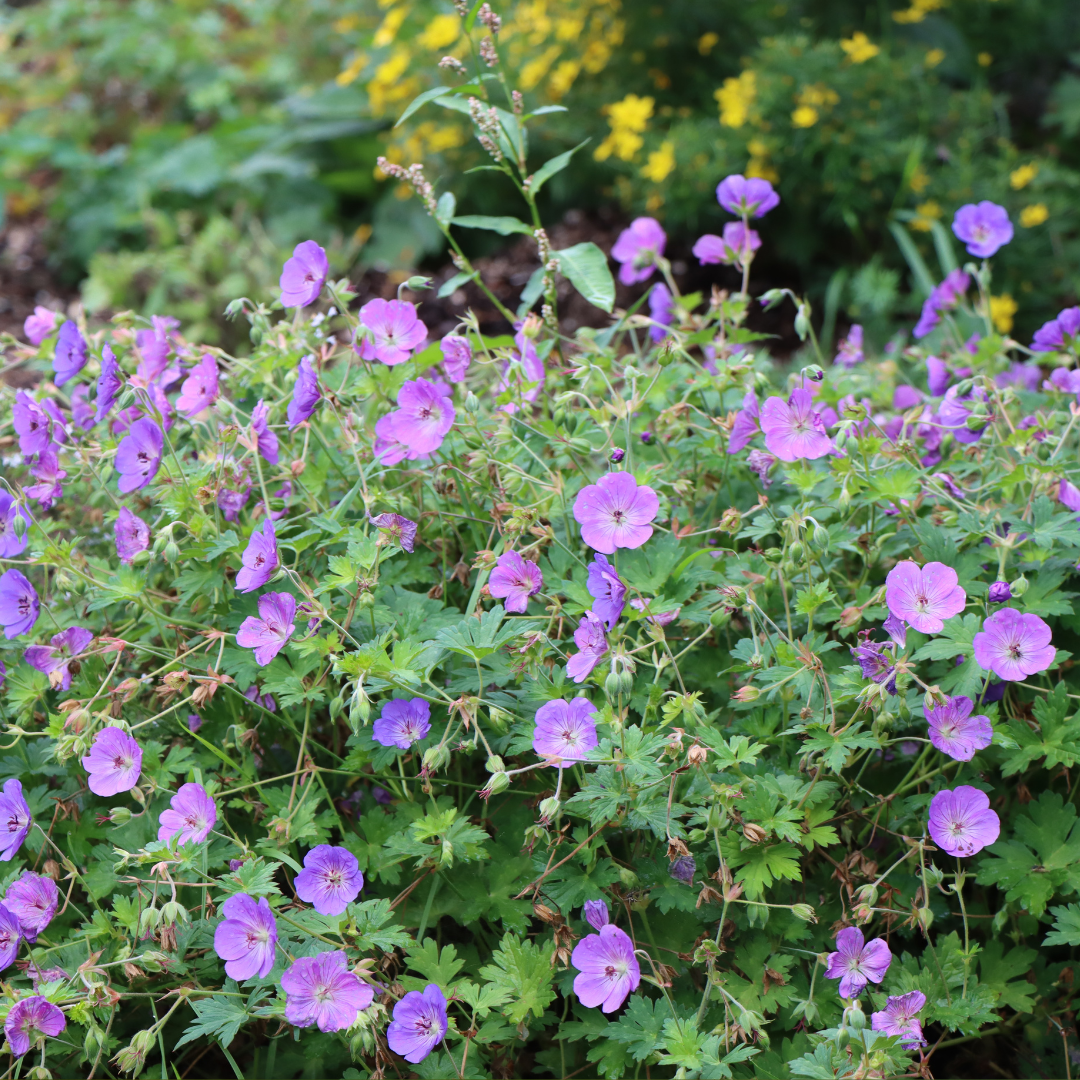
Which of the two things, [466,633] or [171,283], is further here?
[171,283]

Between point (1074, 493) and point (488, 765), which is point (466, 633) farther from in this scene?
point (1074, 493)

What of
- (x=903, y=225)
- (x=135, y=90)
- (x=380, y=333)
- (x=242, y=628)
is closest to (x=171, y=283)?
(x=135, y=90)

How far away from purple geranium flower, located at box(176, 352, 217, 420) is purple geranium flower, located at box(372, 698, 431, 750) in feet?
1.80

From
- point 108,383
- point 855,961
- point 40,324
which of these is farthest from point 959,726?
point 40,324

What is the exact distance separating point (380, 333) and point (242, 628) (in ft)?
1.56

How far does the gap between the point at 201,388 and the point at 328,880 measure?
0.71 m

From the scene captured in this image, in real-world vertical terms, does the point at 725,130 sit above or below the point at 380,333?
below

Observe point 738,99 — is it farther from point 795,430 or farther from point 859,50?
point 795,430

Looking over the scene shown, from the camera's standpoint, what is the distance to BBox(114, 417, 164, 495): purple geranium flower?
1349 millimetres

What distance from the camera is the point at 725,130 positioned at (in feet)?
11.3

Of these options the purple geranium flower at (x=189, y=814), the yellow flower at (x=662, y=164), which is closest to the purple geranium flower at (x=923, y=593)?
the purple geranium flower at (x=189, y=814)

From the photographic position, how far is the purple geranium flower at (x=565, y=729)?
Result: 110cm

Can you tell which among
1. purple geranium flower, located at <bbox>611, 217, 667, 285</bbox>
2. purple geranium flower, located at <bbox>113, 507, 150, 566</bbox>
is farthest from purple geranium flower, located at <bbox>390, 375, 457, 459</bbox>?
purple geranium flower, located at <bbox>611, 217, 667, 285</bbox>

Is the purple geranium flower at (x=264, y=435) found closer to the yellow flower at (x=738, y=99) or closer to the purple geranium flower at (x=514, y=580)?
the purple geranium flower at (x=514, y=580)
